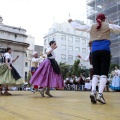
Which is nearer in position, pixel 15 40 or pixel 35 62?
pixel 35 62

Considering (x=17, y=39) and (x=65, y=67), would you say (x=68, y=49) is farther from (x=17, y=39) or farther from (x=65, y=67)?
(x=17, y=39)

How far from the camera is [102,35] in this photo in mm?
3863

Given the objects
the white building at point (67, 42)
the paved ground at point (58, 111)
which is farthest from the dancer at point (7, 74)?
the white building at point (67, 42)

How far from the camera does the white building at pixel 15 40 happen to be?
25.7 metres

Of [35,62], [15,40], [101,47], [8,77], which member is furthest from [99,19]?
[15,40]

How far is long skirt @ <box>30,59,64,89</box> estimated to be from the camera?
18.2 feet

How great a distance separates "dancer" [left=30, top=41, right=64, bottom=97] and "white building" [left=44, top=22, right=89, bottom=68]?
207ft

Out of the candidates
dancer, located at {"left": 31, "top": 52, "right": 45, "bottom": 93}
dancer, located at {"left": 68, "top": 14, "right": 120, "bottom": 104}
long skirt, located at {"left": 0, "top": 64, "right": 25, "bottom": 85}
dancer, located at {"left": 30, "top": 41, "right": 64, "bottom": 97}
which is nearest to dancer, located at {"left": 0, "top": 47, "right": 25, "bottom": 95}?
long skirt, located at {"left": 0, "top": 64, "right": 25, "bottom": 85}

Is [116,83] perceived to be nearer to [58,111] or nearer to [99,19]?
[99,19]

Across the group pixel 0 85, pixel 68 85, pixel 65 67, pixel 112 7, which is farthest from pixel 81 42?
pixel 0 85

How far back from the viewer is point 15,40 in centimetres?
2684

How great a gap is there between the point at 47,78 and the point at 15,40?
863 inches

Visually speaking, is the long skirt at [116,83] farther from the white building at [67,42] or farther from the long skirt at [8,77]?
the white building at [67,42]

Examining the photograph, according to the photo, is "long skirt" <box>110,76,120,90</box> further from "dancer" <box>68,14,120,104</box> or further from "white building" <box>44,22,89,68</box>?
"white building" <box>44,22,89,68</box>
